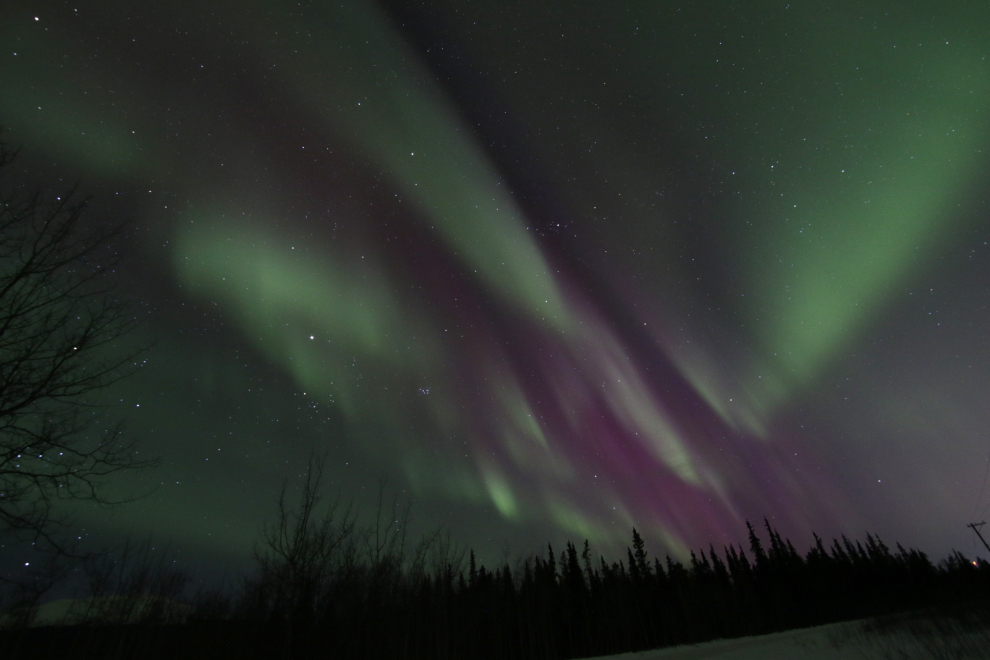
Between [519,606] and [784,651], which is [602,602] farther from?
[784,651]

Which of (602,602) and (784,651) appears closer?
(784,651)

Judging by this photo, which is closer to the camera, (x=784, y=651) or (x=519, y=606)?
(x=784, y=651)

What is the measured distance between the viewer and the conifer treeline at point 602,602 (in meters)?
28.6

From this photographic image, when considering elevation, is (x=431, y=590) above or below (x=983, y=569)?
below

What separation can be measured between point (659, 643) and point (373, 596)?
57782 millimetres

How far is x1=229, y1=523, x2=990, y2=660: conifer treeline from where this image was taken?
93.8 ft

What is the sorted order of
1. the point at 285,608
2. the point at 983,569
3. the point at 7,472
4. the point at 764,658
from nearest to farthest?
1. the point at 7,472
2. the point at 285,608
3. the point at 764,658
4. the point at 983,569

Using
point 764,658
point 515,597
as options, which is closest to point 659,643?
point 515,597

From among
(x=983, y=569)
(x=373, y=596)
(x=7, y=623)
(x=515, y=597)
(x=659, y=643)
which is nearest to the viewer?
(x=373, y=596)

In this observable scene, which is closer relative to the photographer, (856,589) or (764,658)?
(764,658)

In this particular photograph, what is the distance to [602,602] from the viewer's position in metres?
62.6

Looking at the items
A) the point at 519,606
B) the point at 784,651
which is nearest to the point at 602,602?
the point at 519,606

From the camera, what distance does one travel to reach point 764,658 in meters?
26.0

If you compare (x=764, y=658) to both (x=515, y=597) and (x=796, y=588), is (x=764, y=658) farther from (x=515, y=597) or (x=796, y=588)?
(x=796, y=588)
